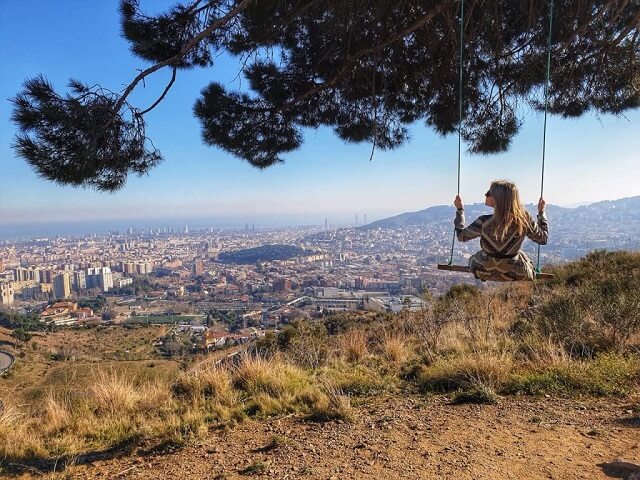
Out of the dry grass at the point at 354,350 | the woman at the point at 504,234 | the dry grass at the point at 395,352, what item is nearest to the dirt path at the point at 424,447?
the woman at the point at 504,234

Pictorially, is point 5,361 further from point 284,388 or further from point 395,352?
point 395,352

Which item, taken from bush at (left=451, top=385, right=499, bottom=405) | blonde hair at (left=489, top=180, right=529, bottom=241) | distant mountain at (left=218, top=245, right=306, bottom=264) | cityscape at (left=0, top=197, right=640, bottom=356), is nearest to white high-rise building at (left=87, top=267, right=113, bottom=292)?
cityscape at (left=0, top=197, right=640, bottom=356)

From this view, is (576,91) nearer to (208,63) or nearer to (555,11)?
(555,11)

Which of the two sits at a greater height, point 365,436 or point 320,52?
point 320,52

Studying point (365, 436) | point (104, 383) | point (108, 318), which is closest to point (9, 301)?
point (108, 318)

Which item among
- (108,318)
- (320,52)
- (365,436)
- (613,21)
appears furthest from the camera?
(108,318)

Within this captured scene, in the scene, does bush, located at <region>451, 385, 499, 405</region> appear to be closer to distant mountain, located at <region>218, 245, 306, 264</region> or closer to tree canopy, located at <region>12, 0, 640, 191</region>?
tree canopy, located at <region>12, 0, 640, 191</region>

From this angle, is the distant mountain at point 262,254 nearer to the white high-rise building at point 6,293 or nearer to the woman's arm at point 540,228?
the white high-rise building at point 6,293

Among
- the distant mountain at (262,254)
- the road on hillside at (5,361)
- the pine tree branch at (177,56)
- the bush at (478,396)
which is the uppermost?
the pine tree branch at (177,56)
